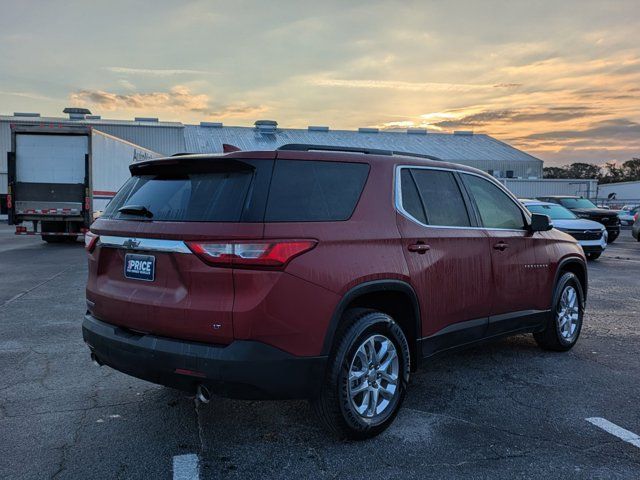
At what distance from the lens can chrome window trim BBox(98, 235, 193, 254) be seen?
124 inches

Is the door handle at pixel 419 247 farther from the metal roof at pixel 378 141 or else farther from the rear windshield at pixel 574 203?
the metal roof at pixel 378 141

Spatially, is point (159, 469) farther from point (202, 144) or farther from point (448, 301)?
point (202, 144)

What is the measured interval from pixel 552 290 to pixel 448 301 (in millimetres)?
1823

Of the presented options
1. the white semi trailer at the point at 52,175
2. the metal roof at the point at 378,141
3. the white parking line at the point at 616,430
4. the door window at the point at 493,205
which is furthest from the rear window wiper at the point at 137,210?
the metal roof at the point at 378,141

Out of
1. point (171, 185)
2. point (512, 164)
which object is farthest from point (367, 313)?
point (512, 164)

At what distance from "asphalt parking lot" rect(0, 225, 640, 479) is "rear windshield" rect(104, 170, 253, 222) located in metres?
1.43

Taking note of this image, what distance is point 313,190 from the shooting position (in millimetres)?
3385

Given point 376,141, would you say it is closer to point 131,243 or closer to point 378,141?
point 378,141

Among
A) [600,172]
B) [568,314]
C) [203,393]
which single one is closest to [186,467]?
[203,393]

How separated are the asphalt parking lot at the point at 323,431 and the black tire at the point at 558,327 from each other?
129 millimetres

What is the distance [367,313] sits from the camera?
11.7ft

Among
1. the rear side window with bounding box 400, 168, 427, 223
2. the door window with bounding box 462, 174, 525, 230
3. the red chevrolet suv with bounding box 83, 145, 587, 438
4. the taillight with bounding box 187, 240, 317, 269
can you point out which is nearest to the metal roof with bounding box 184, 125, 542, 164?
the door window with bounding box 462, 174, 525, 230

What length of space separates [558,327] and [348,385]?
3033 mm

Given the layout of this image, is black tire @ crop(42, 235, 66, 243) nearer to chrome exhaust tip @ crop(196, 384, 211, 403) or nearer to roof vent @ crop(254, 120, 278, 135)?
chrome exhaust tip @ crop(196, 384, 211, 403)
